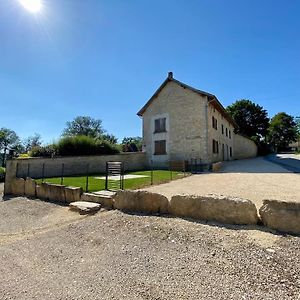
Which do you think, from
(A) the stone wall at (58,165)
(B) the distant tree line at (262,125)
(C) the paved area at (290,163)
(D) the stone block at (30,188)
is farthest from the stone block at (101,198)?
(B) the distant tree line at (262,125)

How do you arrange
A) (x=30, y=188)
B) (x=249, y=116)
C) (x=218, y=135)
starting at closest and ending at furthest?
(x=30, y=188), (x=218, y=135), (x=249, y=116)

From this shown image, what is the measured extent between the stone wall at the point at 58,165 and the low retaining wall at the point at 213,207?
655cm

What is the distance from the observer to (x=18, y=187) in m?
11.5

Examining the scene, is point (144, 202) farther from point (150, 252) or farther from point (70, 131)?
point (70, 131)

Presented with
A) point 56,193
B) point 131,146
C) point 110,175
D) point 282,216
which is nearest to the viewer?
point 282,216

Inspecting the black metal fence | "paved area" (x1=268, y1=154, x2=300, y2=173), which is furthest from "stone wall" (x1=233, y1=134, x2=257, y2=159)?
the black metal fence

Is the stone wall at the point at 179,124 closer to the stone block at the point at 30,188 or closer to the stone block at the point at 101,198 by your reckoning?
the stone block at the point at 30,188

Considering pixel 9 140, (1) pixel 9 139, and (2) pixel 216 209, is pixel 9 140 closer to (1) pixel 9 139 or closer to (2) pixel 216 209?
(1) pixel 9 139

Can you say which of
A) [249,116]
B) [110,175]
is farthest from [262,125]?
[110,175]

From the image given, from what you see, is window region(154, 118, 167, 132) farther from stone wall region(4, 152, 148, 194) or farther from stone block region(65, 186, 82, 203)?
stone block region(65, 186, 82, 203)

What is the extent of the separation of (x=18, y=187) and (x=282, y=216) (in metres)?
11.2

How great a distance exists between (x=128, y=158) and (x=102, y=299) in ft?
56.9

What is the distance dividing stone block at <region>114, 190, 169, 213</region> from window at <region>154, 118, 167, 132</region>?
15.7 metres

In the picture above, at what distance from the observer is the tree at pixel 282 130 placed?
55.8m
